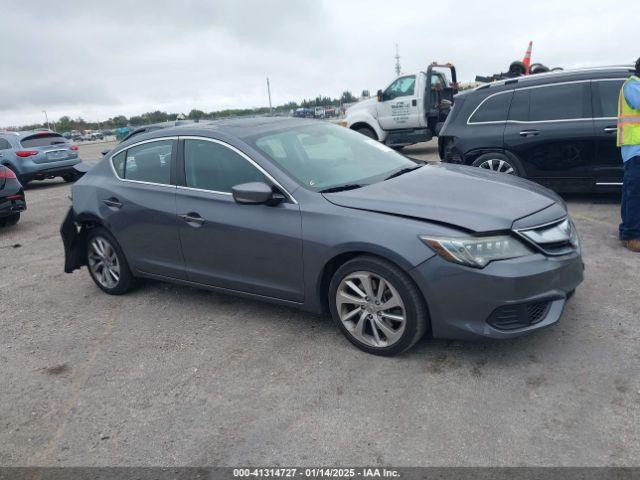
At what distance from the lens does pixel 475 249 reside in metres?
3.16

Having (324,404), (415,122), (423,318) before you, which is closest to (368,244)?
(423,318)

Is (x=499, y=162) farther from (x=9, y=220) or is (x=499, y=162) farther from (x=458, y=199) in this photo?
(x=9, y=220)

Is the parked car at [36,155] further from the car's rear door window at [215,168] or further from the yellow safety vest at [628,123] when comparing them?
the yellow safety vest at [628,123]

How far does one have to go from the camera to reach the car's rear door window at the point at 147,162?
181 inches

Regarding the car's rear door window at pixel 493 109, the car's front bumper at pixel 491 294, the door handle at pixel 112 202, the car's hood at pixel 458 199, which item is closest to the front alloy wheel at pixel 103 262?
the door handle at pixel 112 202

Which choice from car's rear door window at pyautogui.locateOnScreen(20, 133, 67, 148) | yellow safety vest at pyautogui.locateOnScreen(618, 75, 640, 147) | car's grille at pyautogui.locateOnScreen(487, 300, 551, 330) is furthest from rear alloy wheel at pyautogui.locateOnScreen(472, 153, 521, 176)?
car's rear door window at pyautogui.locateOnScreen(20, 133, 67, 148)

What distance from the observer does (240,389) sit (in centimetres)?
338

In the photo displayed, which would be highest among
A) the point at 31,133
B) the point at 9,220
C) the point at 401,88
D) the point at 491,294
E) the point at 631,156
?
the point at 401,88

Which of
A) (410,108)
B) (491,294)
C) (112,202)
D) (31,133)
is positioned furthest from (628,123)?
(31,133)

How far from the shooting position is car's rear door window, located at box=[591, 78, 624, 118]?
6699 millimetres

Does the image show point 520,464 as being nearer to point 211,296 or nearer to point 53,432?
point 53,432

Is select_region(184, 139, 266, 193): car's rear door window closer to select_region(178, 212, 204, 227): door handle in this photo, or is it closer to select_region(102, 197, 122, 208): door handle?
select_region(178, 212, 204, 227): door handle

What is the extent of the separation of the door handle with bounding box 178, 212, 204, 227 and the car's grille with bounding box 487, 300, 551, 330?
2.32 m

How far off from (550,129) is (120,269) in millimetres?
5546
